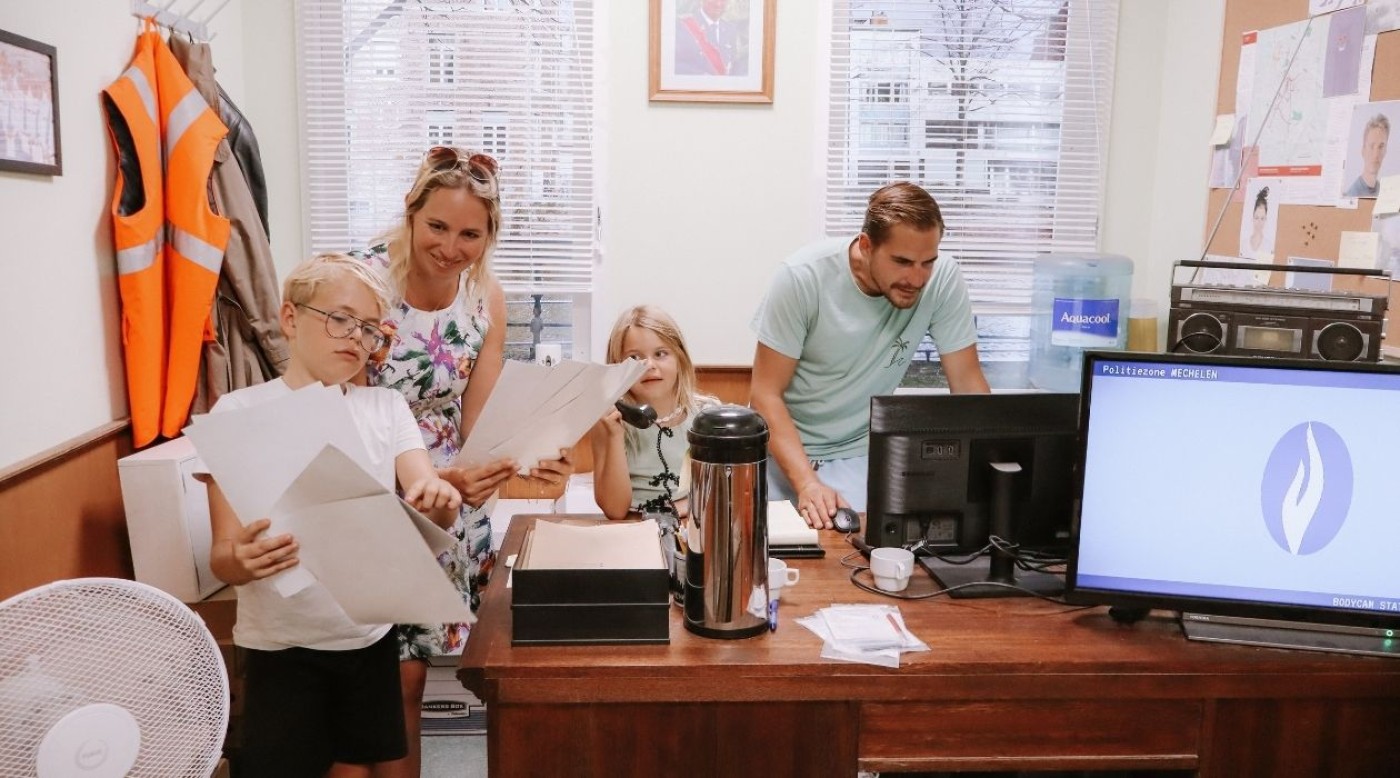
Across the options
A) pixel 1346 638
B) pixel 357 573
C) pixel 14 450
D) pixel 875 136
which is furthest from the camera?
pixel 875 136

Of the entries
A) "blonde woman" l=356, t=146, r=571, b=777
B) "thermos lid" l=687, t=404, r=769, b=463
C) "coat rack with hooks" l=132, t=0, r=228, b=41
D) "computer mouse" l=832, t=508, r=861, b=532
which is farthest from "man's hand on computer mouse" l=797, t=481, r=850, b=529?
"coat rack with hooks" l=132, t=0, r=228, b=41

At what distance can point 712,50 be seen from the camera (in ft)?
11.5

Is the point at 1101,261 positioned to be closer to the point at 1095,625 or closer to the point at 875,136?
the point at 875,136

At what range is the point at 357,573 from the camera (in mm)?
1333

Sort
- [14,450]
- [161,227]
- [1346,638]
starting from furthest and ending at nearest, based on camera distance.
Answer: [161,227], [14,450], [1346,638]

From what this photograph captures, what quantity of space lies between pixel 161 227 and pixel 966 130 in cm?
265

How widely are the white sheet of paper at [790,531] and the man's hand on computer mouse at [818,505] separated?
0.08m

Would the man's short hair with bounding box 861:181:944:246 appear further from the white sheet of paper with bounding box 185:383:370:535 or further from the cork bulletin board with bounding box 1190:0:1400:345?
the white sheet of paper with bounding box 185:383:370:535

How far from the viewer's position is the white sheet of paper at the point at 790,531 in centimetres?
188

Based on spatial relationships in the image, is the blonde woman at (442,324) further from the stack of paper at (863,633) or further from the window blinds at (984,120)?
the window blinds at (984,120)

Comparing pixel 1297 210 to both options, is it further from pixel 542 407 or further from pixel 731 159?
pixel 542 407

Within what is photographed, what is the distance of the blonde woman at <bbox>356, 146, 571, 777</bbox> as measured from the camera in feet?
6.77

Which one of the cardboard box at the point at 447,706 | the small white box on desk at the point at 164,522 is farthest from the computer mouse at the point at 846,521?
the small white box on desk at the point at 164,522

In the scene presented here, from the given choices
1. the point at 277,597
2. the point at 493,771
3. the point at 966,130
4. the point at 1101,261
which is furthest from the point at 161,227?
the point at 1101,261
